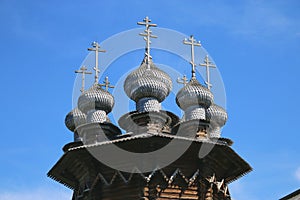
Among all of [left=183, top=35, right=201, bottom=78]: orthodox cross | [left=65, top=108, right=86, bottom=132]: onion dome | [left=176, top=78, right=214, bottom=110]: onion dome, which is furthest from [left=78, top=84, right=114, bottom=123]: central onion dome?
[left=183, top=35, right=201, bottom=78]: orthodox cross

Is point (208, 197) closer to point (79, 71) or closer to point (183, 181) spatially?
point (183, 181)

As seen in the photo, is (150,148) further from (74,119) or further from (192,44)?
(74,119)

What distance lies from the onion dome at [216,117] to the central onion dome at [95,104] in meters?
2.89

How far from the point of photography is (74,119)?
18.3m

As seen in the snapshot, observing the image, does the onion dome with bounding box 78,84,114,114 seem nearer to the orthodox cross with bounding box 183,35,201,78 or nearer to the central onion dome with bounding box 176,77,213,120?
the central onion dome with bounding box 176,77,213,120

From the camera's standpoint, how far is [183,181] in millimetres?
14773

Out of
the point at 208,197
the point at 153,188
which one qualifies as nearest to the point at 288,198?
the point at 208,197

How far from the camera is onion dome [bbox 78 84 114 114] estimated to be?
55.2 feet

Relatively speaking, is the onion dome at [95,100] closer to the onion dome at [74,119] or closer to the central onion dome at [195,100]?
the onion dome at [74,119]

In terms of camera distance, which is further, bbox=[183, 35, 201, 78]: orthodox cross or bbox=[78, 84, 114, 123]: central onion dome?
bbox=[183, 35, 201, 78]: orthodox cross

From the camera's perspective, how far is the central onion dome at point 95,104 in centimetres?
1678

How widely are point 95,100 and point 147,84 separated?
1981 mm

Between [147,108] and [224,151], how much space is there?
7.30 feet

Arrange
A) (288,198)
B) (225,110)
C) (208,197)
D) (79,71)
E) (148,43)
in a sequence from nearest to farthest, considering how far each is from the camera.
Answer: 1. (288,198)
2. (208,197)
3. (148,43)
4. (225,110)
5. (79,71)
